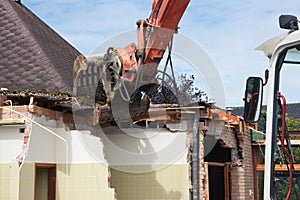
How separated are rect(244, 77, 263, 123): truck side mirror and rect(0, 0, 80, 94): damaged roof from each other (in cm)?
667

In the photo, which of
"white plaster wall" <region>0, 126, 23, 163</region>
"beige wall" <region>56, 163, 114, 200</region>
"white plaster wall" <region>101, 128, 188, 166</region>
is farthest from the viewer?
"white plaster wall" <region>101, 128, 188, 166</region>

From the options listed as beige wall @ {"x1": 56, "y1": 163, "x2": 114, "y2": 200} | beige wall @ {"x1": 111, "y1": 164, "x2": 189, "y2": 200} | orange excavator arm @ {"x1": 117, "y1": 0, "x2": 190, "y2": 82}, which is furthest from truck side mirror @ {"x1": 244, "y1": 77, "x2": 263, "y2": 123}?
beige wall @ {"x1": 111, "y1": 164, "x2": 189, "y2": 200}

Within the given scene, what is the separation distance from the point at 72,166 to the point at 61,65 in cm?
342

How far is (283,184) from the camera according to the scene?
354 cm

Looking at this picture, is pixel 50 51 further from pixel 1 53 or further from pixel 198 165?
pixel 198 165

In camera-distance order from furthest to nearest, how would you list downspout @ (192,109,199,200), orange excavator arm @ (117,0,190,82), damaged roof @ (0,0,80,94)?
Answer: damaged roof @ (0,0,80,94)
downspout @ (192,109,199,200)
orange excavator arm @ (117,0,190,82)

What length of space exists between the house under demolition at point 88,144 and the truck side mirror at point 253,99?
5.20 m

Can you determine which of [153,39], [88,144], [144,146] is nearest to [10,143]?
[88,144]

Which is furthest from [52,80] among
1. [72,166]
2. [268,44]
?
[268,44]

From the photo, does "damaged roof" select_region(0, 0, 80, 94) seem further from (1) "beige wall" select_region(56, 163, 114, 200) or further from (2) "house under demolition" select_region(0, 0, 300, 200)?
(1) "beige wall" select_region(56, 163, 114, 200)

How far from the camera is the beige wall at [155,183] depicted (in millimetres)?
9586

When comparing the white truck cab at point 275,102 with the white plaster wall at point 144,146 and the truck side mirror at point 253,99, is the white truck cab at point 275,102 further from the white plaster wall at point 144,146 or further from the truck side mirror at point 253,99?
the white plaster wall at point 144,146

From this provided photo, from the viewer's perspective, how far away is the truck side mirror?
11.2ft

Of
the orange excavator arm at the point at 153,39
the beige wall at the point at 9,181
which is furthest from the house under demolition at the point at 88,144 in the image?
the orange excavator arm at the point at 153,39
